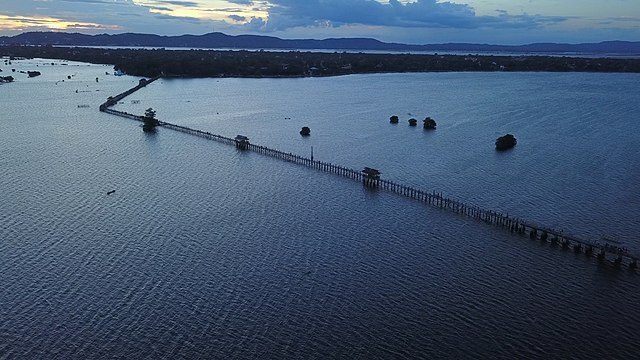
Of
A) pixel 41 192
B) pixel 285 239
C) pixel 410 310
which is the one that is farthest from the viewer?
pixel 41 192

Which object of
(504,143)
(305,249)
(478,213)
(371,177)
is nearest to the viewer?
(305,249)

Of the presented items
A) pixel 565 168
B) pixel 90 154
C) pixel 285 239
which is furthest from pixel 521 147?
pixel 90 154

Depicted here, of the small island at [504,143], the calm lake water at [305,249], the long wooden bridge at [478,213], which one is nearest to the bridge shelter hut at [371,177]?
the long wooden bridge at [478,213]

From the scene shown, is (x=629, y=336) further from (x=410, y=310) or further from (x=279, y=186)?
(x=279, y=186)

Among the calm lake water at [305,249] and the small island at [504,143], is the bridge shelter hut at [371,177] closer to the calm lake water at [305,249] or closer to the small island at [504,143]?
the calm lake water at [305,249]

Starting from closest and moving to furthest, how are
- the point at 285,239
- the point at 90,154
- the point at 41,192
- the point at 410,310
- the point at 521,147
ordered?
the point at 410,310, the point at 285,239, the point at 41,192, the point at 90,154, the point at 521,147

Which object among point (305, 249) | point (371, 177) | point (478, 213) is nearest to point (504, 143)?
point (371, 177)

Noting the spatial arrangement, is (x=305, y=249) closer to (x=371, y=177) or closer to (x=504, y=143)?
(x=371, y=177)
